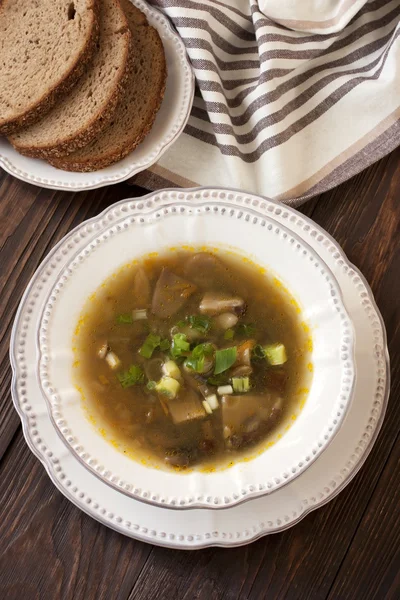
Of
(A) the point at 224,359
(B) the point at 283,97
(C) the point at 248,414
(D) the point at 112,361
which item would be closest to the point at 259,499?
(C) the point at 248,414

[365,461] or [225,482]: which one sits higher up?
[225,482]

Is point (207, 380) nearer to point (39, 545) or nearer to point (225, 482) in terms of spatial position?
point (225, 482)

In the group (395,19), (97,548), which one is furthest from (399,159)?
(97,548)

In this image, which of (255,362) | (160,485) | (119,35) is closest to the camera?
(160,485)

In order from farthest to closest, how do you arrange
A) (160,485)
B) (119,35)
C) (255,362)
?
1. (119,35)
2. (255,362)
3. (160,485)

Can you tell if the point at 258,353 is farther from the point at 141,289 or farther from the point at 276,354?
the point at 141,289

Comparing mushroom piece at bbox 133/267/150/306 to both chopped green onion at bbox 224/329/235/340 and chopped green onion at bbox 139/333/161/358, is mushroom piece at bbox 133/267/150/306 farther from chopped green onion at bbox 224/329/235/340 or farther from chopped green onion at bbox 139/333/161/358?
chopped green onion at bbox 224/329/235/340

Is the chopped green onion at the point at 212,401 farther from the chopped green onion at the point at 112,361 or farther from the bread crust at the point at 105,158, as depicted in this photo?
the bread crust at the point at 105,158

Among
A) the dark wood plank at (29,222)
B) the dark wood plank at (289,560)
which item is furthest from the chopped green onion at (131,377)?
the dark wood plank at (289,560)
